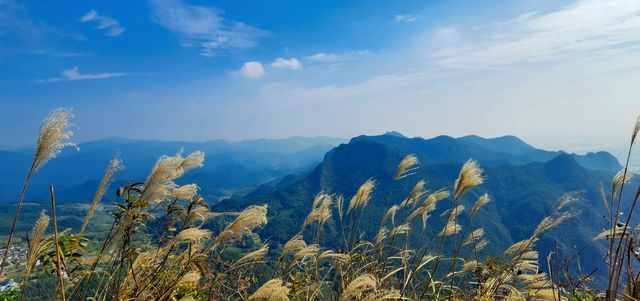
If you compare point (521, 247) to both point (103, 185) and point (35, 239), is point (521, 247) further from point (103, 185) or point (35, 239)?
point (35, 239)

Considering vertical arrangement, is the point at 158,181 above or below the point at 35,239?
above

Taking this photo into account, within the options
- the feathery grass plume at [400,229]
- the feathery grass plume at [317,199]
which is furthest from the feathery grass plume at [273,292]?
the feathery grass plume at [317,199]

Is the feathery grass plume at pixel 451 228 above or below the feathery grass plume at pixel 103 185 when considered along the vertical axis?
below

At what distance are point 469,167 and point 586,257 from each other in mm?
206773

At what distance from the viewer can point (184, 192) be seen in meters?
2.89

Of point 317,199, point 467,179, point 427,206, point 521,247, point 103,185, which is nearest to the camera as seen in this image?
point 103,185

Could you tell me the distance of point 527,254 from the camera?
12.7ft

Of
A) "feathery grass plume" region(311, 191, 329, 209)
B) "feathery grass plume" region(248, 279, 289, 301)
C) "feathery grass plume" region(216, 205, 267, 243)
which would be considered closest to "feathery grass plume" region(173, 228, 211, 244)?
"feathery grass plume" region(216, 205, 267, 243)

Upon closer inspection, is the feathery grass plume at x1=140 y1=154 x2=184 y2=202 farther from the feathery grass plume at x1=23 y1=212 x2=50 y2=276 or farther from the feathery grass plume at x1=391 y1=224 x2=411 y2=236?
the feathery grass plume at x1=391 y1=224 x2=411 y2=236

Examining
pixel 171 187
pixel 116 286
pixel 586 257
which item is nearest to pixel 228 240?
pixel 171 187

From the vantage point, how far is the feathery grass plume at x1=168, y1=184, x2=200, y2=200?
285cm

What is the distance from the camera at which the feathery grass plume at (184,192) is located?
9.35ft

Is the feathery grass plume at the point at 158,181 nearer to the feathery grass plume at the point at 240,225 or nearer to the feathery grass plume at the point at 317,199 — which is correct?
the feathery grass plume at the point at 240,225

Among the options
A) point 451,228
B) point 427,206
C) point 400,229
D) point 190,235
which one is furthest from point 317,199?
point 190,235
